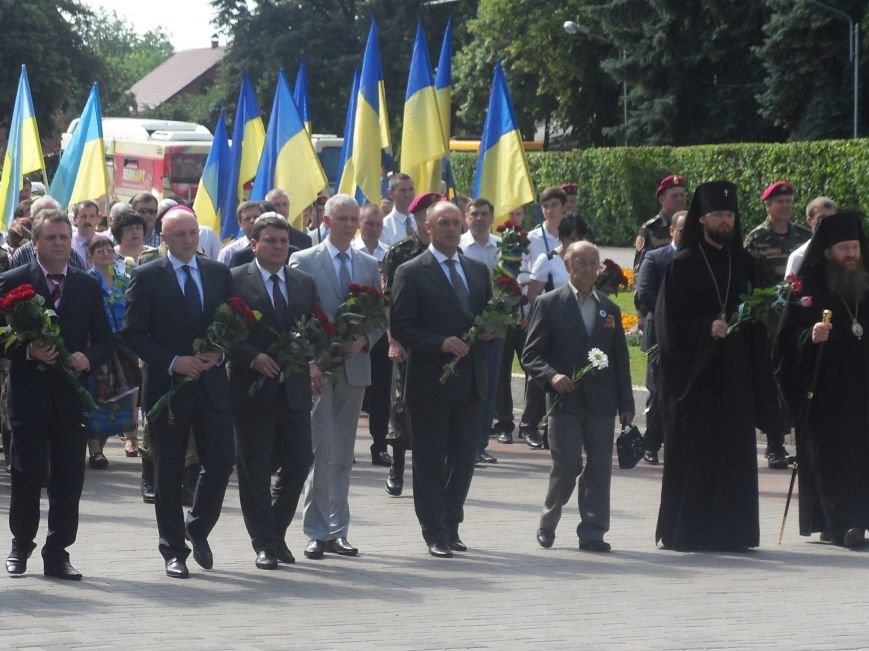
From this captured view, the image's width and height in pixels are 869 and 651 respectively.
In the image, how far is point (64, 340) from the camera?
29.2 feet

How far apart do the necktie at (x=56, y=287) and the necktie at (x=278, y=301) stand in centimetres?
112

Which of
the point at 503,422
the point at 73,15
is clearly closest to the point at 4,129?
the point at 73,15

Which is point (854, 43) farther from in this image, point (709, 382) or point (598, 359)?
point (598, 359)

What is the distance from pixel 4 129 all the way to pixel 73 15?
559 cm

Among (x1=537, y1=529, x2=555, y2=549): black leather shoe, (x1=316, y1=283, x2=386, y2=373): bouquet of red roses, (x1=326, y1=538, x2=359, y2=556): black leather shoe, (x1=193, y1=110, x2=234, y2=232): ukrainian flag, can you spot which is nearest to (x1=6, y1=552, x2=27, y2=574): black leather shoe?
(x1=326, y1=538, x2=359, y2=556): black leather shoe

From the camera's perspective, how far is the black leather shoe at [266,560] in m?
9.28

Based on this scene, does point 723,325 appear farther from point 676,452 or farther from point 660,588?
point 660,588

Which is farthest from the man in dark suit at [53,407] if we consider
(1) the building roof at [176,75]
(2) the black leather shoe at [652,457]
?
(1) the building roof at [176,75]

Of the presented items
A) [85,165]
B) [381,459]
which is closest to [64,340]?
[381,459]

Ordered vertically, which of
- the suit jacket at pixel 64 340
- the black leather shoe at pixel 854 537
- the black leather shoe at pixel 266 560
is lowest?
the black leather shoe at pixel 266 560

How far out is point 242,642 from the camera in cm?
739

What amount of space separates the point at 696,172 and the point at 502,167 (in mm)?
25401

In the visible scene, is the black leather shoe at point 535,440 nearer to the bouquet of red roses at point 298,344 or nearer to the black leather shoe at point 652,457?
the black leather shoe at point 652,457

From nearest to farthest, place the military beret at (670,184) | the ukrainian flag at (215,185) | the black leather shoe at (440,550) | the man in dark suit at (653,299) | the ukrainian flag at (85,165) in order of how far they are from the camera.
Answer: the black leather shoe at (440,550) < the man in dark suit at (653,299) < the military beret at (670,184) < the ukrainian flag at (85,165) < the ukrainian flag at (215,185)
